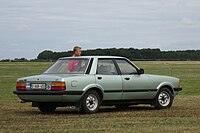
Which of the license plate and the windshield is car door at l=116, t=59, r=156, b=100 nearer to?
the windshield

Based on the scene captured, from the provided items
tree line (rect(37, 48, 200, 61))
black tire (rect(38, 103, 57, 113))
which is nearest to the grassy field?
black tire (rect(38, 103, 57, 113))

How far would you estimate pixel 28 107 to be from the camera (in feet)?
57.8

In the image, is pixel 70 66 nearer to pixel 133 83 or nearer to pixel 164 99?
pixel 133 83

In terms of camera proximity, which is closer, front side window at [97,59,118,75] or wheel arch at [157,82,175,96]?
front side window at [97,59,118,75]

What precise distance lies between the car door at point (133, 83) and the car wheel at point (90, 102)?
97cm

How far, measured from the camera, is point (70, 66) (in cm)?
1562

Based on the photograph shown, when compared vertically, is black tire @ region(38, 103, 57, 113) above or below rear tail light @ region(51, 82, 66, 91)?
below

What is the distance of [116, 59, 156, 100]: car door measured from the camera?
52.1 ft

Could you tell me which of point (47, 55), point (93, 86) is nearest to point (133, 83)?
point (93, 86)

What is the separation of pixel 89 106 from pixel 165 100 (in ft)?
8.88

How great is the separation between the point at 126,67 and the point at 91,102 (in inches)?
72.6

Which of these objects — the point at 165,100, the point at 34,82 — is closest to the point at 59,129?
the point at 34,82

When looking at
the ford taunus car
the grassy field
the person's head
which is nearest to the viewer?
the grassy field

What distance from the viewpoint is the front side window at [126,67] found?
52.9ft
